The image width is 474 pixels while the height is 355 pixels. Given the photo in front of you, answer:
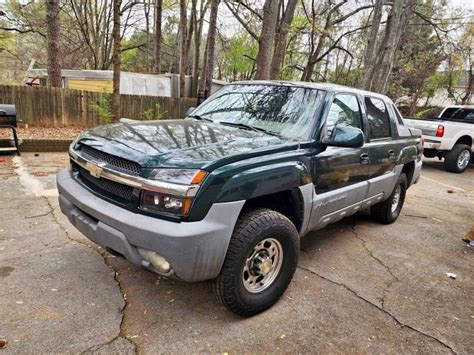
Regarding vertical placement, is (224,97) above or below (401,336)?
above

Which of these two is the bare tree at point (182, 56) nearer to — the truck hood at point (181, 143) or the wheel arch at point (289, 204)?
the truck hood at point (181, 143)

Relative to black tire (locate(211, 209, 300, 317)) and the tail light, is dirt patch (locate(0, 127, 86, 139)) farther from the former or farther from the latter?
the tail light

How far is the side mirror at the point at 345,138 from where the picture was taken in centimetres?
288

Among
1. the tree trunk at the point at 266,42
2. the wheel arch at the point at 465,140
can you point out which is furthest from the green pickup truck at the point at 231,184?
Answer: the wheel arch at the point at 465,140

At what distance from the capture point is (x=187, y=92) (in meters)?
18.7

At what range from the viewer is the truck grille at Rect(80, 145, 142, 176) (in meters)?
2.23

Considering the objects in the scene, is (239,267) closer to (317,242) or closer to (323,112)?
(323,112)

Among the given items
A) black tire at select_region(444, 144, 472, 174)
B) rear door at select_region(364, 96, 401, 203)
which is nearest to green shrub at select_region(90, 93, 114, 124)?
rear door at select_region(364, 96, 401, 203)

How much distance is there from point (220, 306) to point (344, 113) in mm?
2252

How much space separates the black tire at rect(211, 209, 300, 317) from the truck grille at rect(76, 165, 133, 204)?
779 mm

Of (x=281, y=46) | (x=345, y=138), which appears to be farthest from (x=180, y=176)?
(x=281, y=46)

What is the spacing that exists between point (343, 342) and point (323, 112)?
192 centimetres

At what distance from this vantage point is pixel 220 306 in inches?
107

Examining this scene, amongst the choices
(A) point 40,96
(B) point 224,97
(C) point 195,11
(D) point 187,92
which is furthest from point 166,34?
(B) point 224,97
